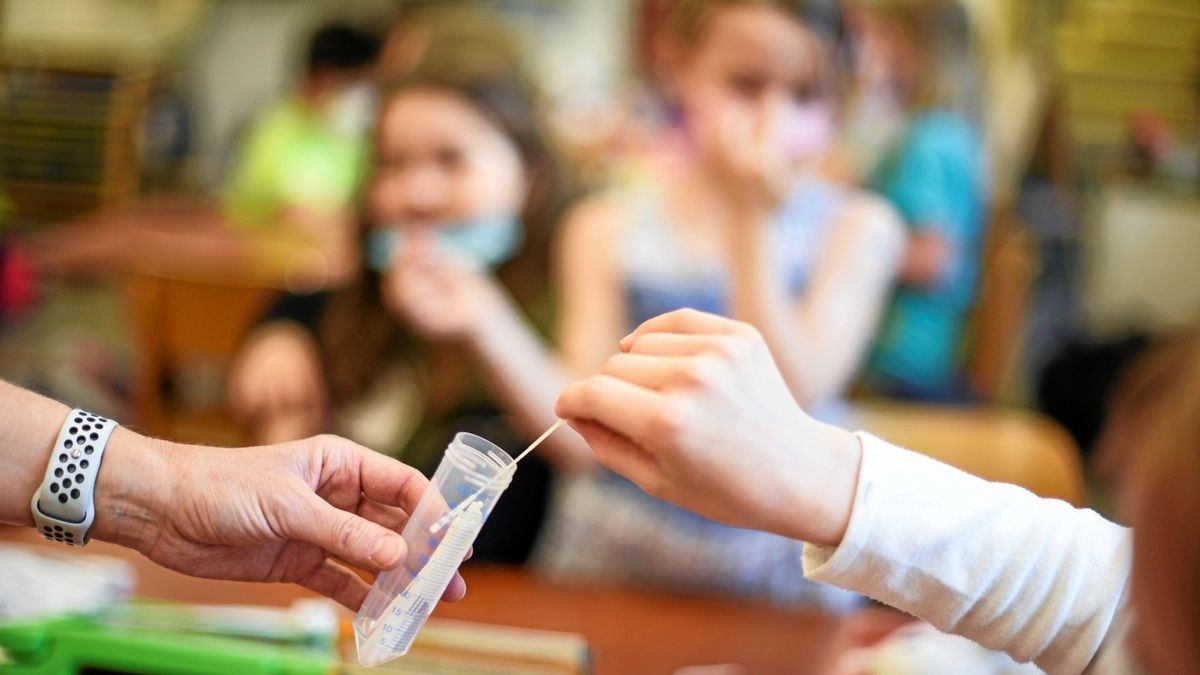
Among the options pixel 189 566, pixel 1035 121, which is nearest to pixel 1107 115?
pixel 1035 121

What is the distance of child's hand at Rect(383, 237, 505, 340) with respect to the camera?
1365 millimetres

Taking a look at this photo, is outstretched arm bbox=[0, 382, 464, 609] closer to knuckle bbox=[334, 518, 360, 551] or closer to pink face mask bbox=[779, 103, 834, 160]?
knuckle bbox=[334, 518, 360, 551]

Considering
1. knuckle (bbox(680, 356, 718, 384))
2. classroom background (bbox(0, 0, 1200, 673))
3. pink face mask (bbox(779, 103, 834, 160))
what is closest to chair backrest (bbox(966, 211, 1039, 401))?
classroom background (bbox(0, 0, 1200, 673))

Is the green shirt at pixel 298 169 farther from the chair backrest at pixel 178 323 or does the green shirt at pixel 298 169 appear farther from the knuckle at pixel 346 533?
the knuckle at pixel 346 533

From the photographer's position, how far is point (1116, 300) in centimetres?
390

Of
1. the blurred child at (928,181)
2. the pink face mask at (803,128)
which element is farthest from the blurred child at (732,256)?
the blurred child at (928,181)

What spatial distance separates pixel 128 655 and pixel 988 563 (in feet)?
1.74

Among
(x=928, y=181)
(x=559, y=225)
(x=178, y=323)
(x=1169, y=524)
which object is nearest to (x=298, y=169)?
(x=178, y=323)

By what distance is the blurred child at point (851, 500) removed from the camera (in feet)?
1.97

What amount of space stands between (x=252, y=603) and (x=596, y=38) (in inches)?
174

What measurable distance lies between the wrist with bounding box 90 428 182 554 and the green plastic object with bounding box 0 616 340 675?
87 millimetres

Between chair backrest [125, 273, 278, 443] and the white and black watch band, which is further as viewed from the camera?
chair backrest [125, 273, 278, 443]

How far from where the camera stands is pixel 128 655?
0.71m

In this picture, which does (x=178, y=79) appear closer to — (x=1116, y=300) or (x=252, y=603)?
(x=1116, y=300)
